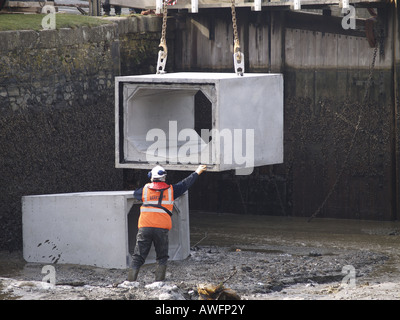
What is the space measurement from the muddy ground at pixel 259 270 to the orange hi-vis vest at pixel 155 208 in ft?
2.40

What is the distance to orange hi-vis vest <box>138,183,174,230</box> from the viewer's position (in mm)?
11312

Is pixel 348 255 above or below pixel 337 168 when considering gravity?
below

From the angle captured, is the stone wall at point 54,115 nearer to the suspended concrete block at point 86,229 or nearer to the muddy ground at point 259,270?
the suspended concrete block at point 86,229

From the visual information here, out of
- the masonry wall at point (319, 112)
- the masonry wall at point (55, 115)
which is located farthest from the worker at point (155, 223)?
the masonry wall at point (319, 112)

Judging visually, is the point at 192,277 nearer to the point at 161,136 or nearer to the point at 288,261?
the point at 288,261

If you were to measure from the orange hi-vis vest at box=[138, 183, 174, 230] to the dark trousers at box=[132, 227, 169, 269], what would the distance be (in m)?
0.07

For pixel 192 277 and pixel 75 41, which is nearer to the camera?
pixel 192 277

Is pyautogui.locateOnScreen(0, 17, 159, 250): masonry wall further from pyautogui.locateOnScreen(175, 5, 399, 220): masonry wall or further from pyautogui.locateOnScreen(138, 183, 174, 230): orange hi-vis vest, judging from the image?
pyautogui.locateOnScreen(175, 5, 399, 220): masonry wall

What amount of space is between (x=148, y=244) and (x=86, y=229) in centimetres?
122

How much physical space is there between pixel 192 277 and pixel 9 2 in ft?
18.9

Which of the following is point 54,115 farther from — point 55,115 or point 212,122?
point 212,122

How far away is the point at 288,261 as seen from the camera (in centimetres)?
1262

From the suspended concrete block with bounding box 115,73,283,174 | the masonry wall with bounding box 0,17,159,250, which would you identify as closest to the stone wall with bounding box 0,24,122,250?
the masonry wall with bounding box 0,17,159,250
